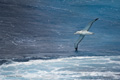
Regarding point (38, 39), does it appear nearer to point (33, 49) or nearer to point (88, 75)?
point (33, 49)

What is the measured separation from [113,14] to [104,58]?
9399 centimetres

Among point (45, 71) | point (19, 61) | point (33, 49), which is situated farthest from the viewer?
point (33, 49)

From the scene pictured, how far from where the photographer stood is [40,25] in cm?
12056

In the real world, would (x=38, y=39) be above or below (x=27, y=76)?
below

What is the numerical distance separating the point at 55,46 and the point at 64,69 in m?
30.5

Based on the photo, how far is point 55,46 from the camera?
8112 centimetres

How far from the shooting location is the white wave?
45250 mm

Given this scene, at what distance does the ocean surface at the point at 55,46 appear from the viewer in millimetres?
48253

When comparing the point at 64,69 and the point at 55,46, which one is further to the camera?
the point at 55,46

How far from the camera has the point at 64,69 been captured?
51.1 meters

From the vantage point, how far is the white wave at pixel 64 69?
45.2 m

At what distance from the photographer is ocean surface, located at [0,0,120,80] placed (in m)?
48.3

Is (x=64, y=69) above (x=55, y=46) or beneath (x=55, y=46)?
above

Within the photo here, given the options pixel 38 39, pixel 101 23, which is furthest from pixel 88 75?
pixel 101 23
